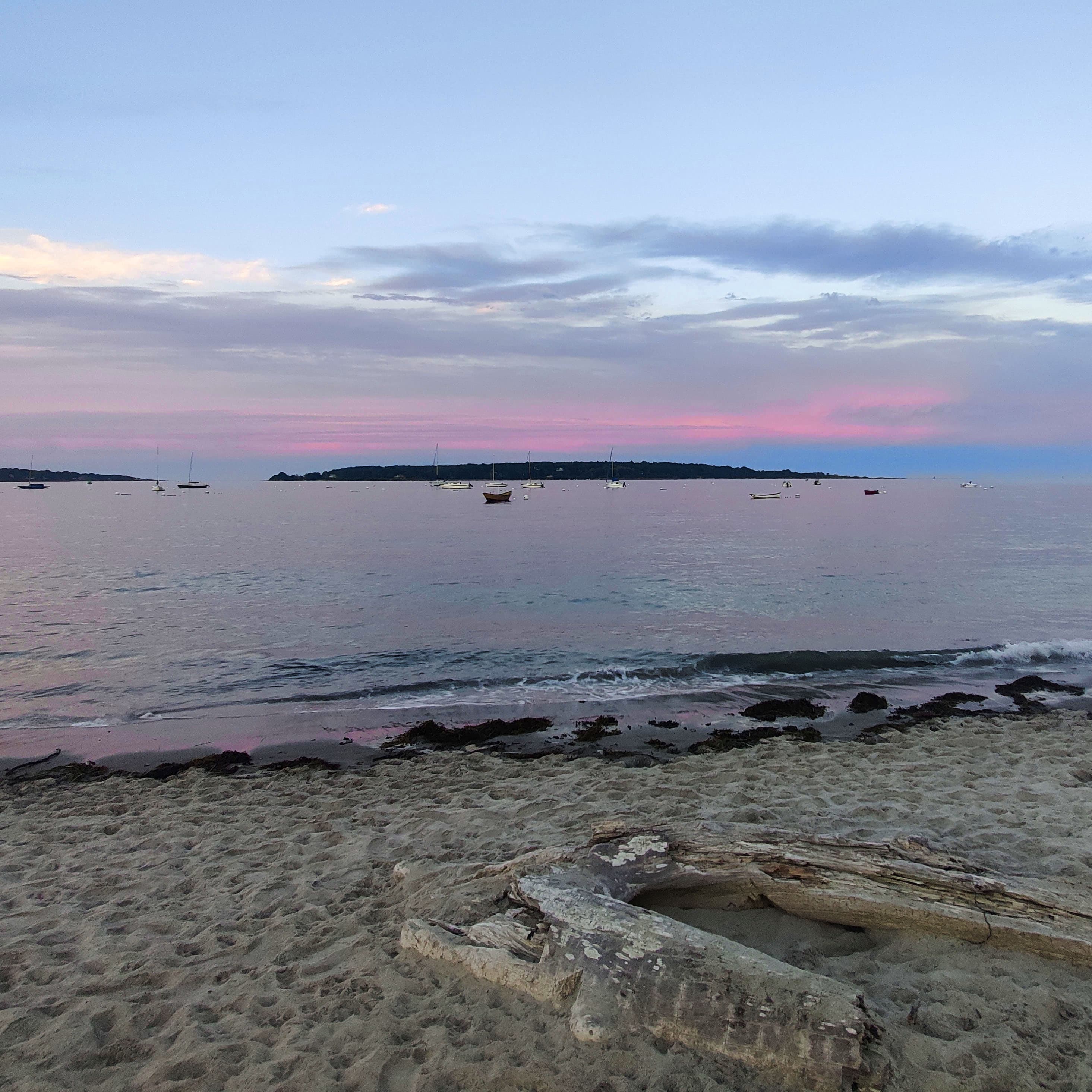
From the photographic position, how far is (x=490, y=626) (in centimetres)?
2123

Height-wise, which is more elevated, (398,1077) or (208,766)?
(398,1077)

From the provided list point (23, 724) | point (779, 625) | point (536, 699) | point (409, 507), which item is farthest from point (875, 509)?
point (23, 724)

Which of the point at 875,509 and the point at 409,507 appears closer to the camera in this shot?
the point at 875,509

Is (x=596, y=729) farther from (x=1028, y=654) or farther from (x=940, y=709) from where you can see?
(x=1028, y=654)

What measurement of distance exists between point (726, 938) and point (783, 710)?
375 inches

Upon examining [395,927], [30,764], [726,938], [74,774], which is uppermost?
[726,938]

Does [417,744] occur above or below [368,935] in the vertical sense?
below

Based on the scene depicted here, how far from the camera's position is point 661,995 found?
364cm

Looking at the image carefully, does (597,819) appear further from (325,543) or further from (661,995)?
(325,543)

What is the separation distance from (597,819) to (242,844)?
3511 millimetres

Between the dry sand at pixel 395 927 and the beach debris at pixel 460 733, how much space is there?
4.56ft

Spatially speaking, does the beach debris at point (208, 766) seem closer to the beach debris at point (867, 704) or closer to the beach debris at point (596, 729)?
the beach debris at point (596, 729)

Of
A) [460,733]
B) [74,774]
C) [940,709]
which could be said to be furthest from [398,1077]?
[940,709]

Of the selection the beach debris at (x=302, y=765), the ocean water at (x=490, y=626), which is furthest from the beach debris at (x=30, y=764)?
the beach debris at (x=302, y=765)
